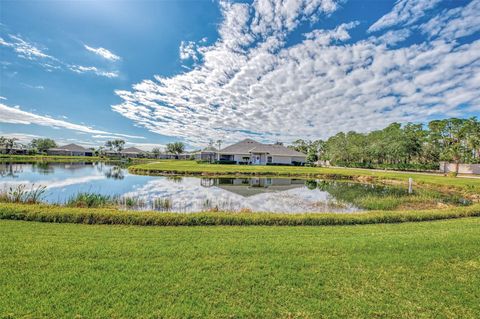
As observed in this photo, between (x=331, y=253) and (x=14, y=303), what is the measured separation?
4.97m

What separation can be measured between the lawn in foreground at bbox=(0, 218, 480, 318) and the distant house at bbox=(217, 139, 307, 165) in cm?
4183

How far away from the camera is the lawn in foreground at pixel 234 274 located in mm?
2920

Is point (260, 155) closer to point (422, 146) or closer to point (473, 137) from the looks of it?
→ point (422, 146)

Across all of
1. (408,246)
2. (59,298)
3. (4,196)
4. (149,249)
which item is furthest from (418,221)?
(4,196)

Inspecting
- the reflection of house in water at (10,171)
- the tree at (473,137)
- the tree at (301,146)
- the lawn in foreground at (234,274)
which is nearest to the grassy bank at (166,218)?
the lawn in foreground at (234,274)

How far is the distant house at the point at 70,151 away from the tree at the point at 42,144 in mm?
6105

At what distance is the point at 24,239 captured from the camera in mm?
4867

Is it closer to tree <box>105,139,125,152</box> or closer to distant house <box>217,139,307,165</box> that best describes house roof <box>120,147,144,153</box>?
tree <box>105,139,125,152</box>

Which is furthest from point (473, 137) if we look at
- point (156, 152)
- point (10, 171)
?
point (156, 152)

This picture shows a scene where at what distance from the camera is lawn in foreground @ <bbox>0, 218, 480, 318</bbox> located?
292 cm

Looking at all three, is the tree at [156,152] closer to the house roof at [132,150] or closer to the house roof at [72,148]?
the house roof at [132,150]

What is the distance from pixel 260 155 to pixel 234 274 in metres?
44.6

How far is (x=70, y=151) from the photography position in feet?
278

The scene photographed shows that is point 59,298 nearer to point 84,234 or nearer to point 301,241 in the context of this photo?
point 84,234
